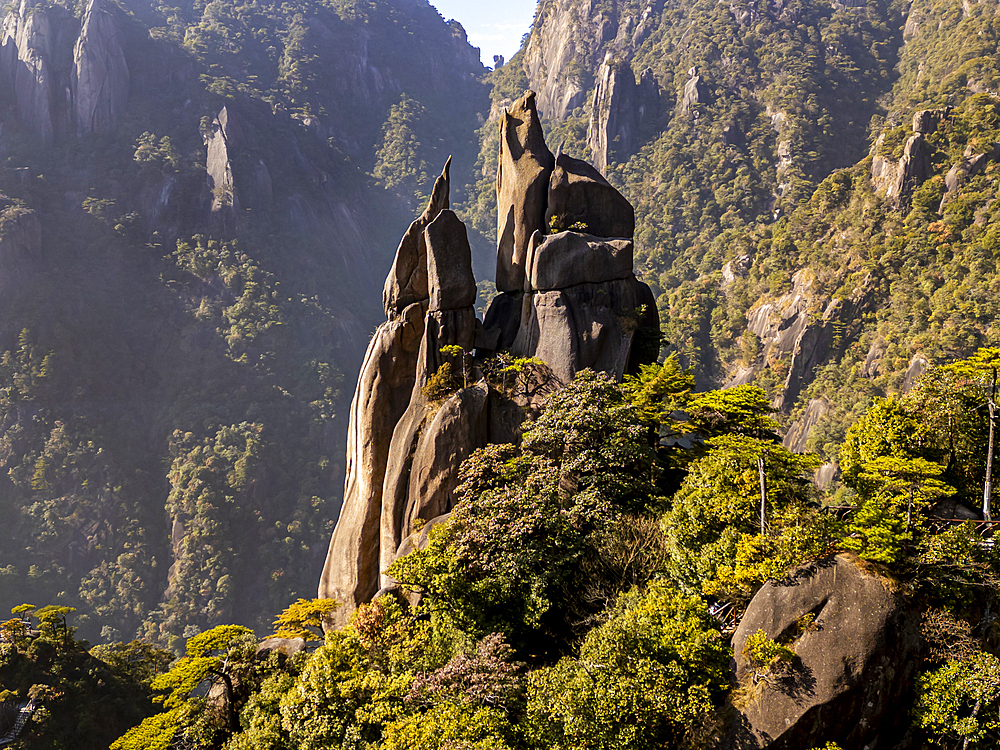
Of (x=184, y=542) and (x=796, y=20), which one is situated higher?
(x=796, y=20)

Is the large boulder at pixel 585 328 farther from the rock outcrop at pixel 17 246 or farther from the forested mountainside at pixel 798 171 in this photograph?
the rock outcrop at pixel 17 246

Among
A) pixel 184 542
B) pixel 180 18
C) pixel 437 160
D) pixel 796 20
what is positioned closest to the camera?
Result: pixel 184 542

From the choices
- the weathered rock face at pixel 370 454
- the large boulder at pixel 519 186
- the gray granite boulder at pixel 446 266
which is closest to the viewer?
the weathered rock face at pixel 370 454

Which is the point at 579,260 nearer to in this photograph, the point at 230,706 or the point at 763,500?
the point at 763,500

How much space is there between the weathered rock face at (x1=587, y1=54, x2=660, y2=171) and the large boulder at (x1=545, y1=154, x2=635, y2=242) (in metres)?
70.8

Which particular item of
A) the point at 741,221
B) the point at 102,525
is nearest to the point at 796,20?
the point at 741,221

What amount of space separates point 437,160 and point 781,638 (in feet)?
394

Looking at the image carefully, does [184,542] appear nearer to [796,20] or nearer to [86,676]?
[86,676]

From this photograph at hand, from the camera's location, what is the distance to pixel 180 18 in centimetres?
10256

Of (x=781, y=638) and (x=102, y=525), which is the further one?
(x=102, y=525)

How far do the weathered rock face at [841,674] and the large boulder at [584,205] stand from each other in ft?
47.1

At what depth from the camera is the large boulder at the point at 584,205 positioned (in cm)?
1992

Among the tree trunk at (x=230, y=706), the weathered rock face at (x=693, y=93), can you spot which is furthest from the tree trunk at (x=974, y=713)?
the weathered rock face at (x=693, y=93)

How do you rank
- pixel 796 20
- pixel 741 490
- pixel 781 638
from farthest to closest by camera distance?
pixel 796 20 → pixel 741 490 → pixel 781 638
